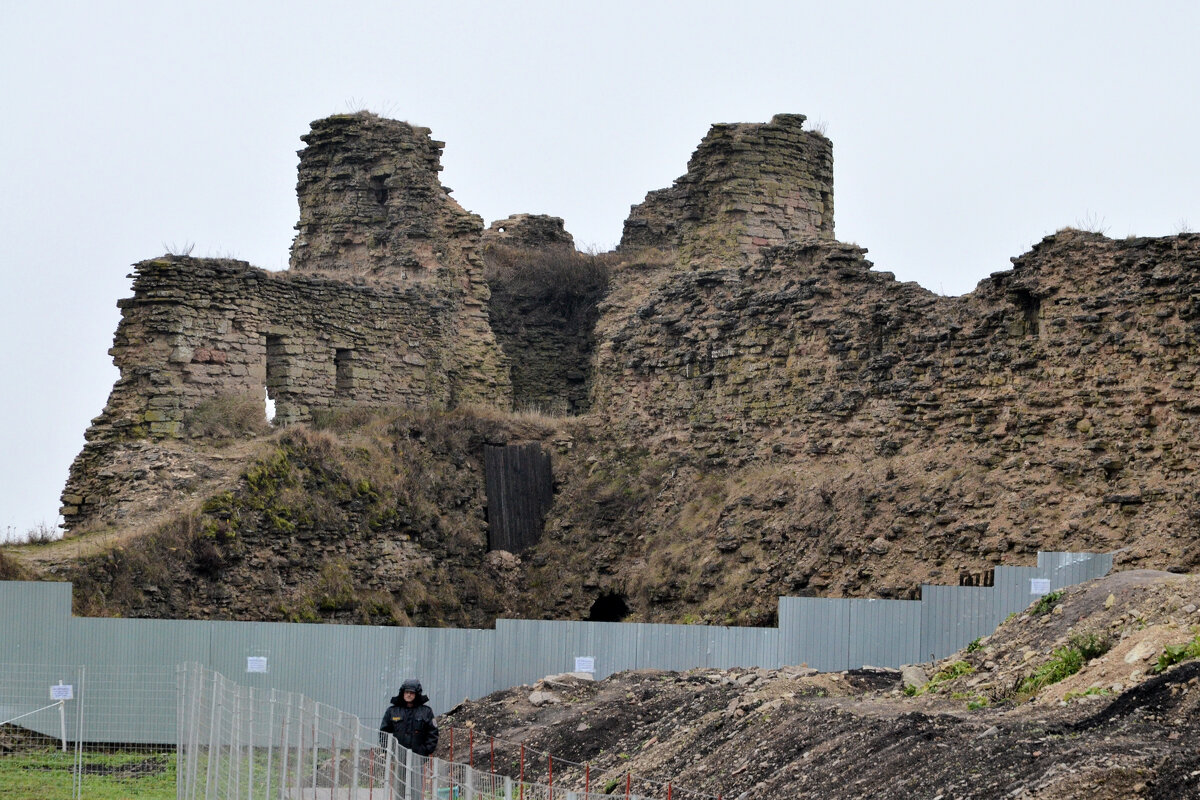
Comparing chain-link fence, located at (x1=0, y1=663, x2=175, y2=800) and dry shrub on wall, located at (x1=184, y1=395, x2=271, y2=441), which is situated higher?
dry shrub on wall, located at (x1=184, y1=395, x2=271, y2=441)

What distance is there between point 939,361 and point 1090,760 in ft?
46.1

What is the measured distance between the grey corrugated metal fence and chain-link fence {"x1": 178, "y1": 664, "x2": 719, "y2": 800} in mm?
3316

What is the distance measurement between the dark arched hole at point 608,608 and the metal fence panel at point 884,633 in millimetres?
7167

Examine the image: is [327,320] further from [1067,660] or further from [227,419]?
[1067,660]

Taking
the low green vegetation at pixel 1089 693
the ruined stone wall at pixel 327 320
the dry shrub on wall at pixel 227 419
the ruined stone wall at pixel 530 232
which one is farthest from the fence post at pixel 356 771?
the ruined stone wall at pixel 530 232

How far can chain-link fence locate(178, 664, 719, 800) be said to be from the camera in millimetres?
11133

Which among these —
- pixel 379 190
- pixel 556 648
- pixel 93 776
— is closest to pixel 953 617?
pixel 556 648

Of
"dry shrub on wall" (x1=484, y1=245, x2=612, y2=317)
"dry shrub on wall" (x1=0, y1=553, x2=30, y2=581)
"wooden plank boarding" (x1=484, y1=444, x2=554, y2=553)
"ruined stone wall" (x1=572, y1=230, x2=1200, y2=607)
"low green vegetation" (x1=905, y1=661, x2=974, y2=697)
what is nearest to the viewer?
"low green vegetation" (x1=905, y1=661, x2=974, y2=697)

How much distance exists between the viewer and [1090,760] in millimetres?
9953

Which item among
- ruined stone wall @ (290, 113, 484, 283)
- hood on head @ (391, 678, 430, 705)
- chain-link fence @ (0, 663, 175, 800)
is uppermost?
ruined stone wall @ (290, 113, 484, 283)

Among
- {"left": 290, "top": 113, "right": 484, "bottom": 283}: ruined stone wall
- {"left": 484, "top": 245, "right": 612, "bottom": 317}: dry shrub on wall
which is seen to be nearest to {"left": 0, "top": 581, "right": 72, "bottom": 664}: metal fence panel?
{"left": 290, "top": 113, "right": 484, "bottom": 283}: ruined stone wall

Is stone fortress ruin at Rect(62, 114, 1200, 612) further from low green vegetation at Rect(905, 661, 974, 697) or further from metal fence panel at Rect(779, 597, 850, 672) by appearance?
low green vegetation at Rect(905, 661, 974, 697)

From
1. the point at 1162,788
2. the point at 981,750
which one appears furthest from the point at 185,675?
the point at 1162,788

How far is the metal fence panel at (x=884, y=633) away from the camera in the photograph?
19.4 m
